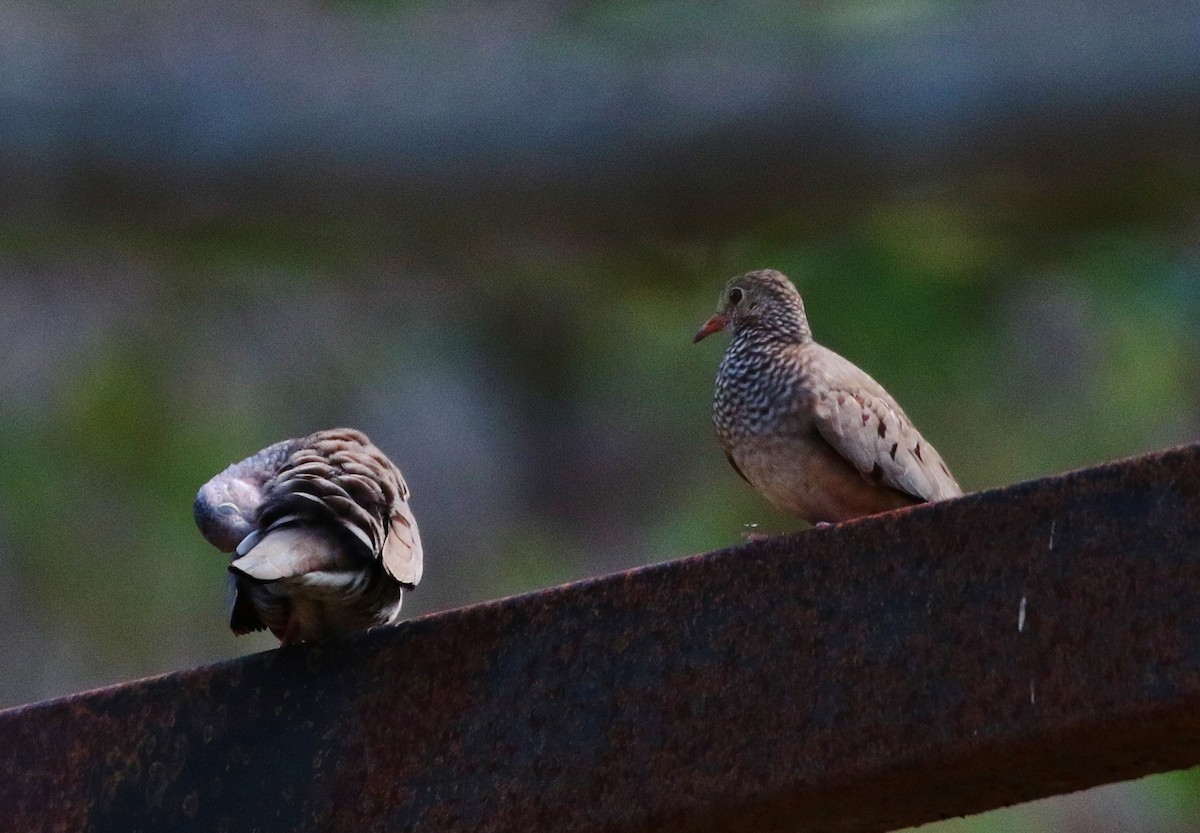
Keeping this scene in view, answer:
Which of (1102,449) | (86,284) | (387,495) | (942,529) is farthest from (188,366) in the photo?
(942,529)

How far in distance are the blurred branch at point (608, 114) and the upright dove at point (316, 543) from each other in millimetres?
2178

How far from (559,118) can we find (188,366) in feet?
9.37

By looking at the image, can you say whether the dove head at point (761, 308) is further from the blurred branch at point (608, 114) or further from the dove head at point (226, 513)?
the dove head at point (226, 513)

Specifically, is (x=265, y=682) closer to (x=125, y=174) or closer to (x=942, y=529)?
(x=942, y=529)

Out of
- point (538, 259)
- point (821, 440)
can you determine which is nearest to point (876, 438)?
point (821, 440)

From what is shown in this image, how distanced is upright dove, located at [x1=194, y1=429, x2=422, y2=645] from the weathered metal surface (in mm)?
68

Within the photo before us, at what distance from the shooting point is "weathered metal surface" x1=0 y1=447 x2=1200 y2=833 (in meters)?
1.97

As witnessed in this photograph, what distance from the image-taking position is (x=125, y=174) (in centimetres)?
459

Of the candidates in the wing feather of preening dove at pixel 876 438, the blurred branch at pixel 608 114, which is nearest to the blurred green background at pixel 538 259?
the blurred branch at pixel 608 114

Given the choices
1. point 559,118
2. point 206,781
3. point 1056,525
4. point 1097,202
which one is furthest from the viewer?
point 1097,202

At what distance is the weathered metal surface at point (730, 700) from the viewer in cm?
197

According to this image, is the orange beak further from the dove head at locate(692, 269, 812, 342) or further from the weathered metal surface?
the weathered metal surface

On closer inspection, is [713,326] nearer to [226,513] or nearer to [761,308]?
[761,308]

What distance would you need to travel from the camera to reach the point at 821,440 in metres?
3.19
